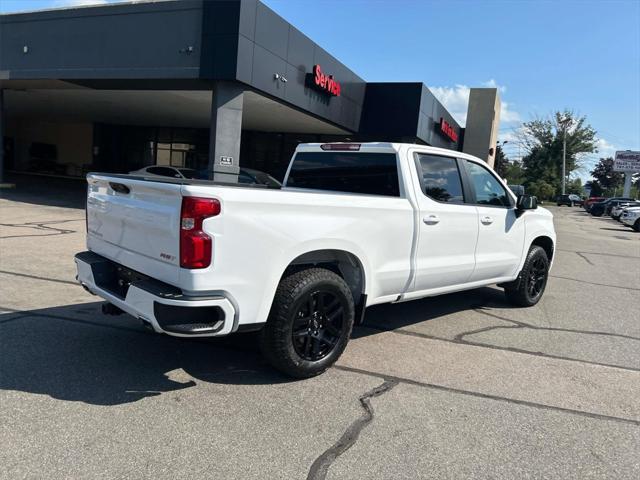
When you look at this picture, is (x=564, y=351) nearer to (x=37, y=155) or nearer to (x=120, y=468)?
(x=120, y=468)

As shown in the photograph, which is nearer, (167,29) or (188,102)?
(167,29)

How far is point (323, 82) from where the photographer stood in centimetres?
1841

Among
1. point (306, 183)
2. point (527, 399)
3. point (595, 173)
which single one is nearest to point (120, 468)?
point (527, 399)

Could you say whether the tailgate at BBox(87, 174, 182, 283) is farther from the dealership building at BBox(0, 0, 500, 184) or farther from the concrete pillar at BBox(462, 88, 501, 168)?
the concrete pillar at BBox(462, 88, 501, 168)

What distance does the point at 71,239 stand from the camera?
33.3 feet

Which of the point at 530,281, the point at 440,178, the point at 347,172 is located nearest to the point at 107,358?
the point at 347,172

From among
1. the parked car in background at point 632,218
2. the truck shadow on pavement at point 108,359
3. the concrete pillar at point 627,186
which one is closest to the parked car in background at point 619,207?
the parked car in background at point 632,218

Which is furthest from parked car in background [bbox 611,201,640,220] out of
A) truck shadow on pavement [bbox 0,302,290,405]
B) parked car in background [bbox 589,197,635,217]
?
truck shadow on pavement [bbox 0,302,290,405]

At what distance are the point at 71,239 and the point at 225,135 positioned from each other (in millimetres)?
5781

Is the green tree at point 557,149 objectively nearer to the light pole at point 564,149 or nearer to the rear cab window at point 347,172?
the light pole at point 564,149

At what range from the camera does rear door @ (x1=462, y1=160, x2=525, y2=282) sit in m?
5.68

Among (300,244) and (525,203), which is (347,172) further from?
(525,203)

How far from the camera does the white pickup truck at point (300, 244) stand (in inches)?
130

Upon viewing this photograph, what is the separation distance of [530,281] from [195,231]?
5161mm
